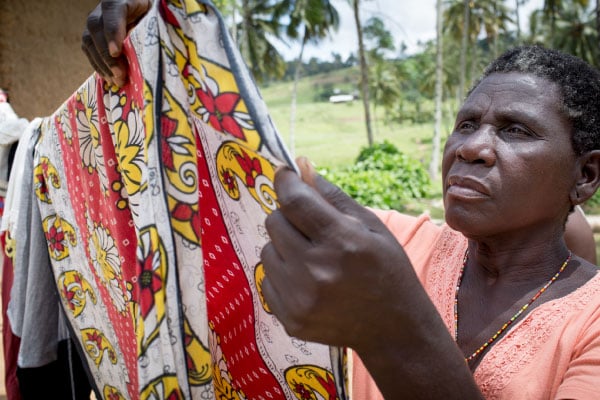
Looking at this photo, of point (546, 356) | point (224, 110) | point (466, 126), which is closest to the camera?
point (224, 110)

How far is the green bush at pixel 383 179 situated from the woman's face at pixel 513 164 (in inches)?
378

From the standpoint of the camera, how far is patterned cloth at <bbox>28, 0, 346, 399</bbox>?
0.97 m

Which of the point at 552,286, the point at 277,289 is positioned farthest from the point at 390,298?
the point at 552,286

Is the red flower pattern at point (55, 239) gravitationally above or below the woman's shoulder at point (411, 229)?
above

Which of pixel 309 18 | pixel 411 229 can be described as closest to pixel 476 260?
pixel 411 229

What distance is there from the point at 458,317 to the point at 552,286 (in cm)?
26

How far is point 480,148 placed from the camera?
1.36m

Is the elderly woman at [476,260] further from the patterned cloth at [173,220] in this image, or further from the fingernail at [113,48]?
the patterned cloth at [173,220]

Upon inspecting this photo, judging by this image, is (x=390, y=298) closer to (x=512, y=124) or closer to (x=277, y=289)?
(x=277, y=289)

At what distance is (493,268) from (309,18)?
21363mm

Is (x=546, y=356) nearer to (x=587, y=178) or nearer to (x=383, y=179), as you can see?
(x=587, y=178)

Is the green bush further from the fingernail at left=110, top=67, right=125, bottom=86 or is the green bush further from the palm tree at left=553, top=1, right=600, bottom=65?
the palm tree at left=553, top=1, right=600, bottom=65

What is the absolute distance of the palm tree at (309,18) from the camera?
21.1m

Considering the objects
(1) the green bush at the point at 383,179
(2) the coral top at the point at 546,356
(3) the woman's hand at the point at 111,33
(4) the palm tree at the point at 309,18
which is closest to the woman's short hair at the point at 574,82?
(2) the coral top at the point at 546,356
